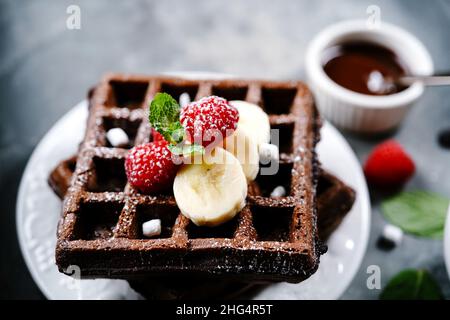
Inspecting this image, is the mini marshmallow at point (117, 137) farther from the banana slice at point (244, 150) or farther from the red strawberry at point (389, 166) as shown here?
the red strawberry at point (389, 166)

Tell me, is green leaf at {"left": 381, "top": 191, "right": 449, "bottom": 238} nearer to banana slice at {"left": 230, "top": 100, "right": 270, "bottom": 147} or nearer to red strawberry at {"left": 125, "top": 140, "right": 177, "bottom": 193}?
banana slice at {"left": 230, "top": 100, "right": 270, "bottom": 147}

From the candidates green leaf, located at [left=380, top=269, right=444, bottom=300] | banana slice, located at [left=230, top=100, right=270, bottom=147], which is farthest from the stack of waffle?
green leaf, located at [left=380, top=269, right=444, bottom=300]

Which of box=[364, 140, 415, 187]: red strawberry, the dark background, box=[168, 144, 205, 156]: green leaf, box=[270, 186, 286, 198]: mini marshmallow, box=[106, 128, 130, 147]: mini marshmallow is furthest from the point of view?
the dark background

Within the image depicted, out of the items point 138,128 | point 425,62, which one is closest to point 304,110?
point 138,128

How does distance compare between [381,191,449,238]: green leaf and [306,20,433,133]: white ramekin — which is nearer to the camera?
[381,191,449,238]: green leaf

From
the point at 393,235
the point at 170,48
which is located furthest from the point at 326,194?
the point at 170,48

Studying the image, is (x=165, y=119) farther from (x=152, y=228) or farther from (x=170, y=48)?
(x=170, y=48)

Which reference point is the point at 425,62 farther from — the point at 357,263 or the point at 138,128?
the point at 138,128
